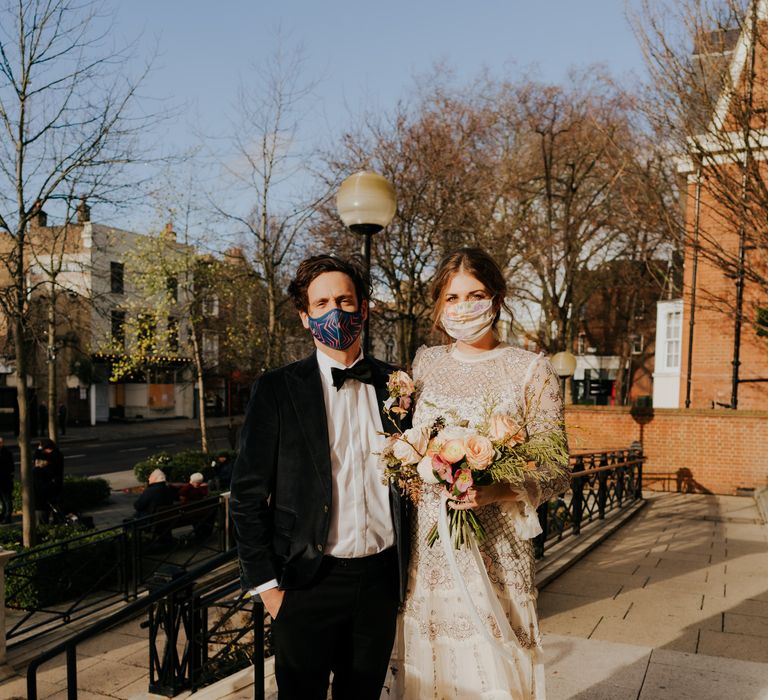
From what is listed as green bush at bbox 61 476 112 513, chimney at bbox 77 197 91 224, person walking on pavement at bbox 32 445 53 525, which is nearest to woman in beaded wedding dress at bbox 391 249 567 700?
chimney at bbox 77 197 91 224

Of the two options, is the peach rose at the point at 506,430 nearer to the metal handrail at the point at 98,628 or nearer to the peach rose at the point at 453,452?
the peach rose at the point at 453,452

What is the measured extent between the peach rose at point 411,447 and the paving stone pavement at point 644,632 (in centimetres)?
261

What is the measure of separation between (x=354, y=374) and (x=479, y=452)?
23.6 inches

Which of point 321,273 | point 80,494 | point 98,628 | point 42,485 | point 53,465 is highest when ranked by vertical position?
point 321,273

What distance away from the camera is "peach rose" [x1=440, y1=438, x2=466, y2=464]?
2281 mm

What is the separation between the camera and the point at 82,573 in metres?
9.26

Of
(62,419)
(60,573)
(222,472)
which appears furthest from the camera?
(62,419)

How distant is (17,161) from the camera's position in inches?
381

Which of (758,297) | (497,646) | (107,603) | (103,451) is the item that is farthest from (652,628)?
(103,451)

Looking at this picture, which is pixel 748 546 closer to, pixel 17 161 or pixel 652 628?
pixel 652 628

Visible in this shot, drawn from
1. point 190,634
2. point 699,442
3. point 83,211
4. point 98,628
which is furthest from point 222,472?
point 98,628

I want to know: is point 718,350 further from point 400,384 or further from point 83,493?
point 400,384

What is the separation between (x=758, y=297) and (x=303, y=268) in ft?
53.3

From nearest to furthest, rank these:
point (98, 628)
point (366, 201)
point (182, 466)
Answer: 1. point (98, 628)
2. point (366, 201)
3. point (182, 466)
